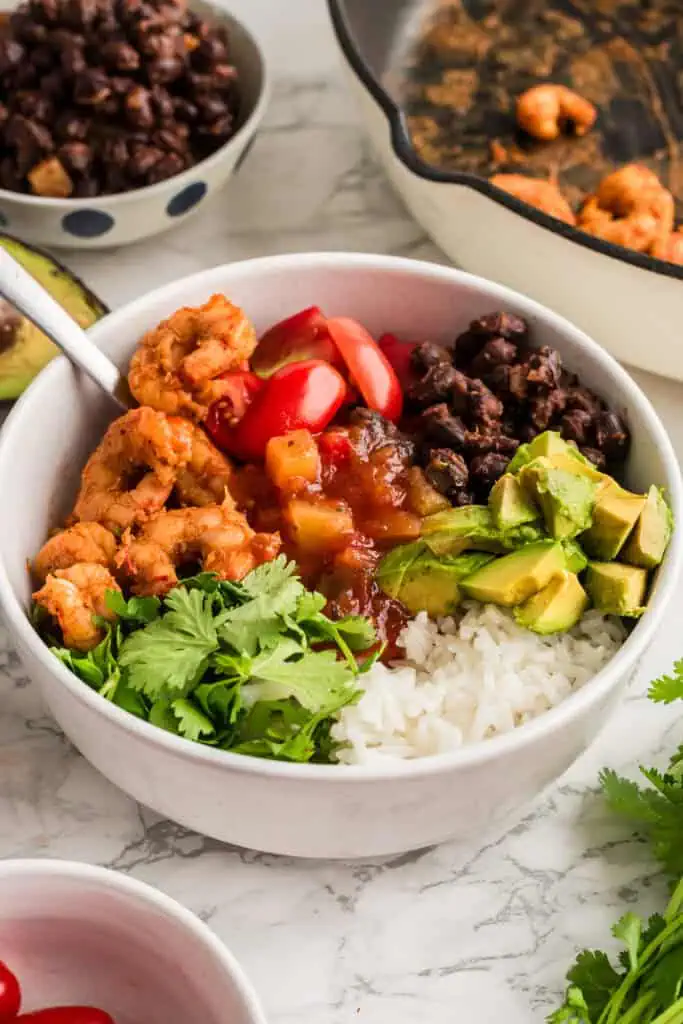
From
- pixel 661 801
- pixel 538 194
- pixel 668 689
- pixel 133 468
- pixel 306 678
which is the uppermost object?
pixel 133 468

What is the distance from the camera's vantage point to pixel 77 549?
1.94 meters

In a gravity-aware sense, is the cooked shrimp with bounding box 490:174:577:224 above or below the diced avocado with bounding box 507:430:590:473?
below

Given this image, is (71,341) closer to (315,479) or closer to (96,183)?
(315,479)

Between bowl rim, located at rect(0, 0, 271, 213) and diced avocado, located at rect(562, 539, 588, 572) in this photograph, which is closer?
diced avocado, located at rect(562, 539, 588, 572)

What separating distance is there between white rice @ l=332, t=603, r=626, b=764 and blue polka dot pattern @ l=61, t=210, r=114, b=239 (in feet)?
3.81

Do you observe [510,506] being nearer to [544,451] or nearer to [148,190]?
[544,451]

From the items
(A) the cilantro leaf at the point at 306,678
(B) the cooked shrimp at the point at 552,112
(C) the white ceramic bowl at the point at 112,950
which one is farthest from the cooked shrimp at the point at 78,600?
(B) the cooked shrimp at the point at 552,112

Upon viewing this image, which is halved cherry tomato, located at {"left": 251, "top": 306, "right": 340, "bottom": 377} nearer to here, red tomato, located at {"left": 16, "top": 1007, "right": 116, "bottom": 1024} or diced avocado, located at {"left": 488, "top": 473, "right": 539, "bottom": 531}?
diced avocado, located at {"left": 488, "top": 473, "right": 539, "bottom": 531}

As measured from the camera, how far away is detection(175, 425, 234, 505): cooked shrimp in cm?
207

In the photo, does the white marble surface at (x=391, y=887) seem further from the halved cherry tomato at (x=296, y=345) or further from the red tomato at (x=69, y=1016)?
the halved cherry tomato at (x=296, y=345)

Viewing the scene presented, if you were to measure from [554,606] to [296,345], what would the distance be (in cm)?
67

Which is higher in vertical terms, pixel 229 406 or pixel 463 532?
pixel 229 406

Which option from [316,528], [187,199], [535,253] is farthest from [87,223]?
[316,528]

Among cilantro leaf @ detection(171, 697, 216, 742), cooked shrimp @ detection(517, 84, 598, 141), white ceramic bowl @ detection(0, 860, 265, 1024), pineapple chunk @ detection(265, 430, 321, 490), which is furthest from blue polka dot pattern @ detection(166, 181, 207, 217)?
white ceramic bowl @ detection(0, 860, 265, 1024)
